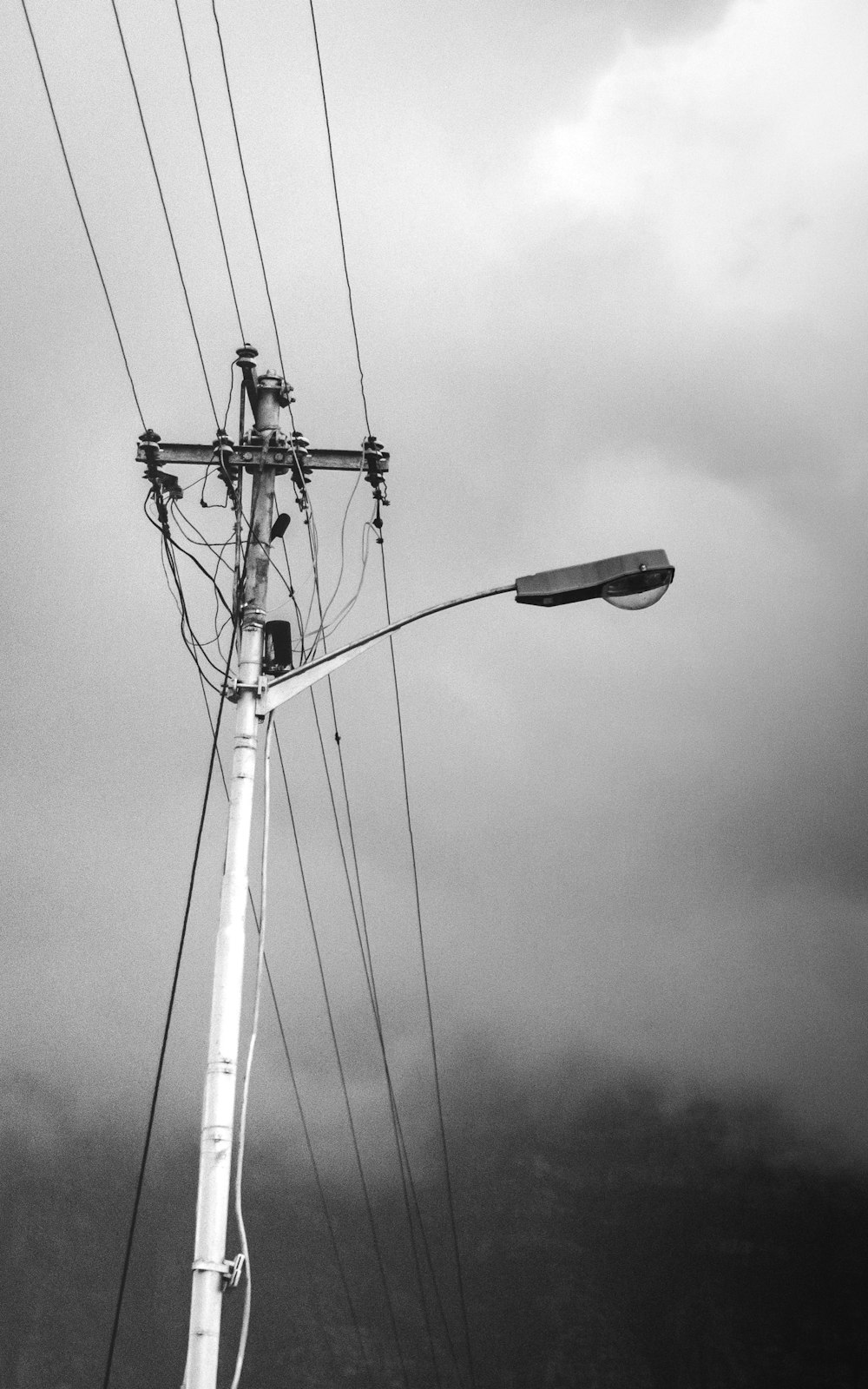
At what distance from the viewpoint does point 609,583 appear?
11.0m

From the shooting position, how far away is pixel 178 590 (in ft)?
44.9

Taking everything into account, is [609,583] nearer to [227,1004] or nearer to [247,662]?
[247,662]

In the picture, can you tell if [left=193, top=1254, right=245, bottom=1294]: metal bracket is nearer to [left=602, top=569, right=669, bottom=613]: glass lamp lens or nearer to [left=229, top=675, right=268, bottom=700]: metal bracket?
[left=229, top=675, right=268, bottom=700]: metal bracket

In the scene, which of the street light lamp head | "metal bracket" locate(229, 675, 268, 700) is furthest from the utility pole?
the street light lamp head

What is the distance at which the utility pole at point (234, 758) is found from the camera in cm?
920

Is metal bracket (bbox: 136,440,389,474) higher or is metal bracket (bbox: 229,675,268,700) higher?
metal bracket (bbox: 136,440,389,474)

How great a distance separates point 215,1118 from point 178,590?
617cm

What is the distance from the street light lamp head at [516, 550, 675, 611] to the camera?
10.9 m

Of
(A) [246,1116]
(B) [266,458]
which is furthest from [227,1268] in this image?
(B) [266,458]

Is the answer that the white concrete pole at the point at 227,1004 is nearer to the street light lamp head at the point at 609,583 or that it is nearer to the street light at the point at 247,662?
the street light at the point at 247,662

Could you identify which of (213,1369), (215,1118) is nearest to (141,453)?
(215,1118)

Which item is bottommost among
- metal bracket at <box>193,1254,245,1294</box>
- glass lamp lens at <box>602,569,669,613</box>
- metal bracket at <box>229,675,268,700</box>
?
metal bracket at <box>193,1254,245,1294</box>

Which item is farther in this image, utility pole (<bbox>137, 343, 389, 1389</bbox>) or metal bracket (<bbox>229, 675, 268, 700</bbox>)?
metal bracket (<bbox>229, 675, 268, 700</bbox>)

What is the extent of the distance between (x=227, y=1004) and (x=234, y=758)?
210 centimetres
